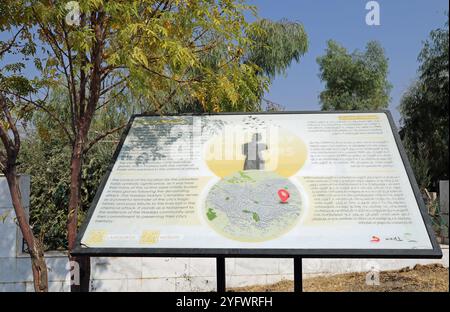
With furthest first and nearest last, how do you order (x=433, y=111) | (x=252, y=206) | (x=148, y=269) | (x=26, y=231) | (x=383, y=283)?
(x=433, y=111) < (x=383, y=283) < (x=148, y=269) < (x=26, y=231) < (x=252, y=206)

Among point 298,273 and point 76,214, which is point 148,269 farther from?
point 298,273

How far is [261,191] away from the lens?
3232 millimetres

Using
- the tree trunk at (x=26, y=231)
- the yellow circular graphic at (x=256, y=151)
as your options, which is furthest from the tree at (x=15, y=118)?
the yellow circular graphic at (x=256, y=151)

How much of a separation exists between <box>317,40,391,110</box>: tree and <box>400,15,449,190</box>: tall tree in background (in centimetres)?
524

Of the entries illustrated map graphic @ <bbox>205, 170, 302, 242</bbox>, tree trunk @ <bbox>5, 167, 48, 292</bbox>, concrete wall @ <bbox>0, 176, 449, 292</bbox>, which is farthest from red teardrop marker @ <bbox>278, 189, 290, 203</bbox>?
concrete wall @ <bbox>0, 176, 449, 292</bbox>

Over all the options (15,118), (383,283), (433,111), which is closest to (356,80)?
(433,111)

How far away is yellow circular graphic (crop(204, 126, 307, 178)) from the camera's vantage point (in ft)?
11.1

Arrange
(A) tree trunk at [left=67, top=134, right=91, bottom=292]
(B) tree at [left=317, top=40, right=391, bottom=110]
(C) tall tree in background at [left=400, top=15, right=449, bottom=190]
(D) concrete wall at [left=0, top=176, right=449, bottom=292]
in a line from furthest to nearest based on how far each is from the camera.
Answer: (B) tree at [left=317, top=40, right=391, bottom=110], (C) tall tree in background at [left=400, top=15, right=449, bottom=190], (D) concrete wall at [left=0, top=176, right=449, bottom=292], (A) tree trunk at [left=67, top=134, right=91, bottom=292]

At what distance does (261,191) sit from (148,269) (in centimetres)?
325

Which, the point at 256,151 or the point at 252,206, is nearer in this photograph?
the point at 252,206

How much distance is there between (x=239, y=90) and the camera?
413cm

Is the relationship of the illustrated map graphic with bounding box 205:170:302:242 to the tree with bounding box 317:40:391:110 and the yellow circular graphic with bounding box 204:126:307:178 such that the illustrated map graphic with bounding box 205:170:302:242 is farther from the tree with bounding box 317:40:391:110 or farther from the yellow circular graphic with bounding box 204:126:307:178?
the tree with bounding box 317:40:391:110

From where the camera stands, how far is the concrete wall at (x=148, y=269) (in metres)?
5.62

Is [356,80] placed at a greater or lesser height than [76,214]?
greater
